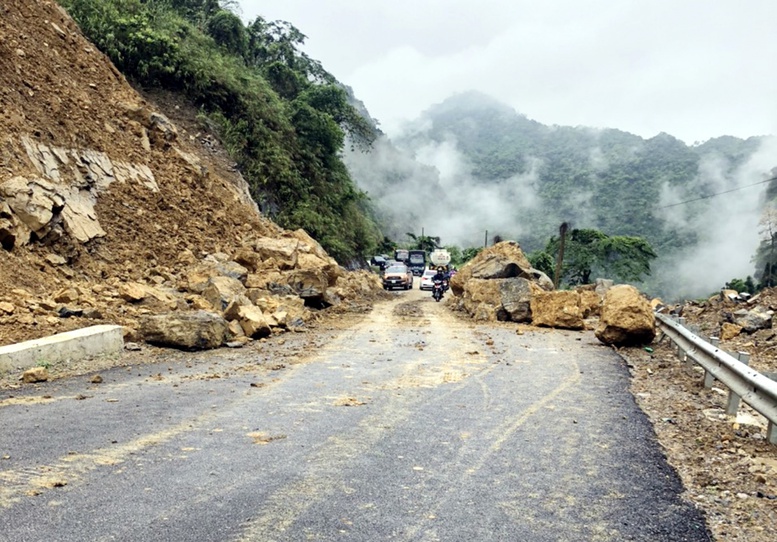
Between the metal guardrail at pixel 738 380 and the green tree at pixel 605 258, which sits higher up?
the green tree at pixel 605 258

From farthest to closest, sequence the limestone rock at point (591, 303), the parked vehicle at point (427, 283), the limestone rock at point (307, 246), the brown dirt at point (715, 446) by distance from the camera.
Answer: the parked vehicle at point (427, 283)
the limestone rock at point (307, 246)
the limestone rock at point (591, 303)
the brown dirt at point (715, 446)

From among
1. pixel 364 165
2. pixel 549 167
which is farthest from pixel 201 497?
pixel 549 167

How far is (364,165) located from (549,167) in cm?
5167

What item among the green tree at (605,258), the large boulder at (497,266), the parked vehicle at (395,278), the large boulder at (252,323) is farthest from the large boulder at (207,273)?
the green tree at (605,258)

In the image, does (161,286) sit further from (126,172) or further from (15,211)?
(126,172)

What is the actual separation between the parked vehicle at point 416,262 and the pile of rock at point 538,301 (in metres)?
28.2

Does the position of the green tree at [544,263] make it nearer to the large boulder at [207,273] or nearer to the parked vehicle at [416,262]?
the parked vehicle at [416,262]

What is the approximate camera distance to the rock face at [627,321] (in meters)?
11.2

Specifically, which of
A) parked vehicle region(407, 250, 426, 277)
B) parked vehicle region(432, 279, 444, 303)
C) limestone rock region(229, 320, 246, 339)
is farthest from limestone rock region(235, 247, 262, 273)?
parked vehicle region(407, 250, 426, 277)

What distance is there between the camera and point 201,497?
3.43 metres

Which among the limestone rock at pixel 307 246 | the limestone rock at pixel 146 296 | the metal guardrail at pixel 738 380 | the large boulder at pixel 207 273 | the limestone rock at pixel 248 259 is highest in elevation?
the limestone rock at pixel 307 246

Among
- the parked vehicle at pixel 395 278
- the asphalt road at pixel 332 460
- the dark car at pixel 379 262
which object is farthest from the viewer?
the dark car at pixel 379 262

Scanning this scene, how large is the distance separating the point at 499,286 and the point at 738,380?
13.3 metres

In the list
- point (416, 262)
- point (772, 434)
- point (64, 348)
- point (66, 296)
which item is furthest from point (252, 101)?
point (416, 262)
